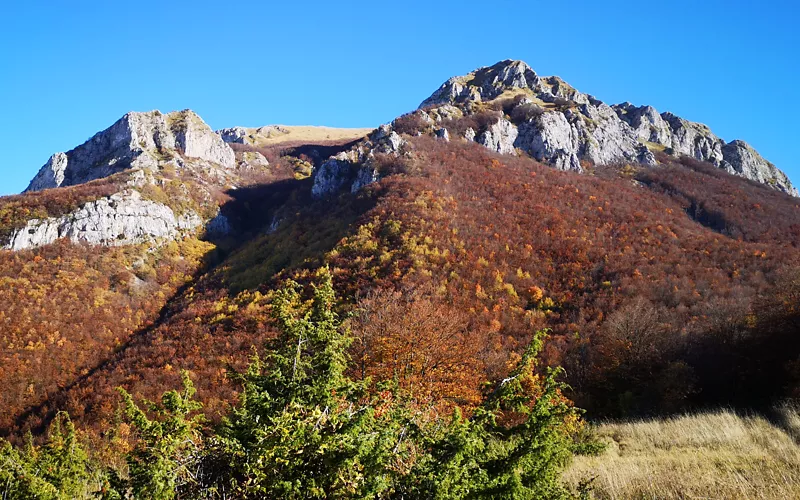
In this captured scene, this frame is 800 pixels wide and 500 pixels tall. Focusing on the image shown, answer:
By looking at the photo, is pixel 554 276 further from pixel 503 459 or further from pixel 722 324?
pixel 503 459

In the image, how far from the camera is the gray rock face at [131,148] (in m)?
77.2

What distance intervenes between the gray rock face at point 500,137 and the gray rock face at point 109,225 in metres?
52.7

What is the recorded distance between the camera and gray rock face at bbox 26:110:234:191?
77.2 m

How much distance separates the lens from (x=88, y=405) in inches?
1115

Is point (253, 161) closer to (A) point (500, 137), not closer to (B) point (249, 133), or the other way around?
(B) point (249, 133)

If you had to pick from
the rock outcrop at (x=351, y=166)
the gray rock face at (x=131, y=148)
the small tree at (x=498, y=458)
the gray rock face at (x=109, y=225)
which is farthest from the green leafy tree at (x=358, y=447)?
the gray rock face at (x=131, y=148)

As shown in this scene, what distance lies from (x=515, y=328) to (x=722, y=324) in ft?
44.8

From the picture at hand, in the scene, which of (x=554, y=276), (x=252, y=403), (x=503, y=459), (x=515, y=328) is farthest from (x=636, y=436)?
(x=554, y=276)

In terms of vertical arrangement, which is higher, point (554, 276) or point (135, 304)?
point (554, 276)

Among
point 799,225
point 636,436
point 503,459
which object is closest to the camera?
point 503,459

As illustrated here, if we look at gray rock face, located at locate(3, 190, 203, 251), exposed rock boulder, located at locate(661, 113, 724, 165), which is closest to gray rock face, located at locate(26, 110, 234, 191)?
gray rock face, located at locate(3, 190, 203, 251)

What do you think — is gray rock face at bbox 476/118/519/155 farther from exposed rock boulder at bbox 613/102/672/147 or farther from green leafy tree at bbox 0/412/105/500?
green leafy tree at bbox 0/412/105/500

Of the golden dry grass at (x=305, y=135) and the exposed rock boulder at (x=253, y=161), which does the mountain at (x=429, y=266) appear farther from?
the golden dry grass at (x=305, y=135)

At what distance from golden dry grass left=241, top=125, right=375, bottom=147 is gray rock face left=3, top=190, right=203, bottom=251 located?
79741 mm
